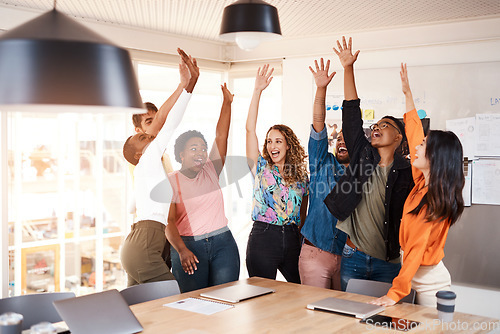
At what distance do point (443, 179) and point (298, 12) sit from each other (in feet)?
6.59

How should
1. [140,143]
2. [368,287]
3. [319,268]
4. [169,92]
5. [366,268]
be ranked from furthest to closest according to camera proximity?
[169,92]
[140,143]
[319,268]
[366,268]
[368,287]

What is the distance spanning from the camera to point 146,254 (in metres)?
3.66

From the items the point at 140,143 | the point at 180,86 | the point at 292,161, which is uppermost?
the point at 180,86

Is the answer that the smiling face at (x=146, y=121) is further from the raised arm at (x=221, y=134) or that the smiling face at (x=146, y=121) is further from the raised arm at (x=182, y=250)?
the raised arm at (x=182, y=250)

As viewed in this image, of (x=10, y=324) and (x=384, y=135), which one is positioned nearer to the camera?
(x=10, y=324)

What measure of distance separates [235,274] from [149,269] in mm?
587

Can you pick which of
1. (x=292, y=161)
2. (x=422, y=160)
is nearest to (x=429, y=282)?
(x=422, y=160)

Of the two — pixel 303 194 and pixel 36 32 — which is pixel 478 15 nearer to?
pixel 303 194

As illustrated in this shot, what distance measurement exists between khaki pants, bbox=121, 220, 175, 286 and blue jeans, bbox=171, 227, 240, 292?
16cm

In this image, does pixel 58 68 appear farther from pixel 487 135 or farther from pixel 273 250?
pixel 487 135

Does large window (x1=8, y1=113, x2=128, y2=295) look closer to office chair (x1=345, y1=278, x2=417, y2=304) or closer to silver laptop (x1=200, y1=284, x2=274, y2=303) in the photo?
silver laptop (x1=200, y1=284, x2=274, y2=303)

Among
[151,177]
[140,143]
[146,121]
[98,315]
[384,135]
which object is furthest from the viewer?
[146,121]

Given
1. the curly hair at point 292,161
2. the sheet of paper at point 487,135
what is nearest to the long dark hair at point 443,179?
the curly hair at point 292,161

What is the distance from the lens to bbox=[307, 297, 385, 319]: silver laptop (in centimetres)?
237
